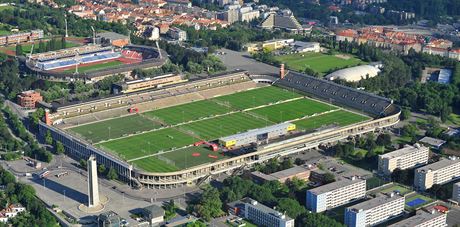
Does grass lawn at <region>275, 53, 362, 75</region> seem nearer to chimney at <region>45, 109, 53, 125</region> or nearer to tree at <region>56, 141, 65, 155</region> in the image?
chimney at <region>45, 109, 53, 125</region>

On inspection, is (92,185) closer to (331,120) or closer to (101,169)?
(101,169)

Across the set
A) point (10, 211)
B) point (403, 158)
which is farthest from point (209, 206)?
point (403, 158)

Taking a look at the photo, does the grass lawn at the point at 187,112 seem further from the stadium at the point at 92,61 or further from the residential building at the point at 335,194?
the residential building at the point at 335,194

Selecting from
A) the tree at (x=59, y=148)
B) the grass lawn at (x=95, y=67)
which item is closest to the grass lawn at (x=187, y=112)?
the tree at (x=59, y=148)

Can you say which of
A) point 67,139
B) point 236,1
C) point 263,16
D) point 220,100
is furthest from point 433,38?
point 67,139

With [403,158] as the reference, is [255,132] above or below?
above

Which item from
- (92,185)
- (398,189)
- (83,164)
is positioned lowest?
(398,189)
